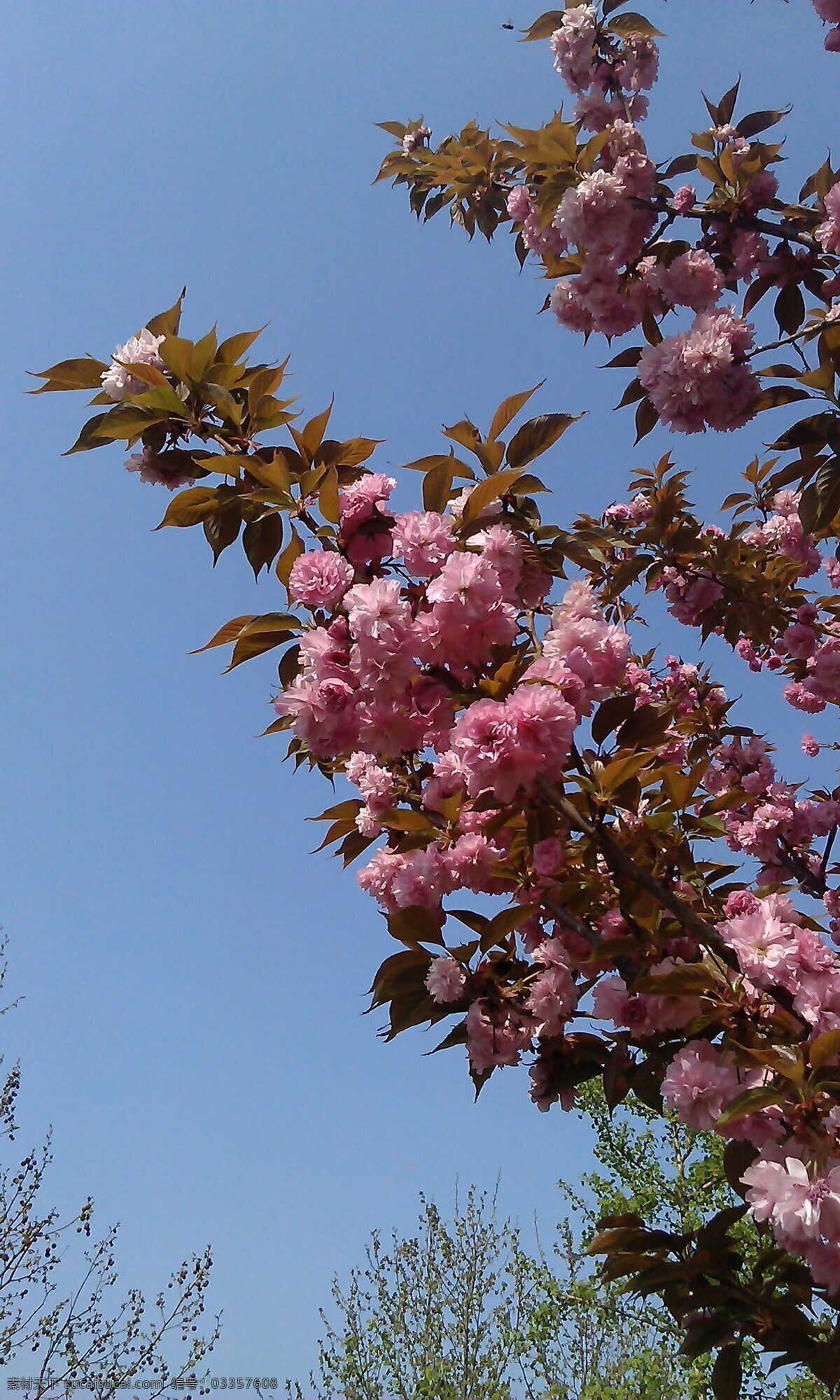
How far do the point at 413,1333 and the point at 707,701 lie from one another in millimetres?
7527

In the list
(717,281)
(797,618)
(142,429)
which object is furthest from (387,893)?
(797,618)

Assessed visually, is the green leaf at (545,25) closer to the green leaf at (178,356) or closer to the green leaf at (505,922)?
the green leaf at (178,356)

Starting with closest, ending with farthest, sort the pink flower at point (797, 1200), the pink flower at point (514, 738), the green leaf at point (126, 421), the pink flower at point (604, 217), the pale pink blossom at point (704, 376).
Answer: the pink flower at point (797, 1200), the pink flower at point (514, 738), the green leaf at point (126, 421), the pale pink blossom at point (704, 376), the pink flower at point (604, 217)

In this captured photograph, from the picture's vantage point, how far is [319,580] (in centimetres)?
151

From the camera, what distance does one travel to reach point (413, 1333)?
8.31 meters

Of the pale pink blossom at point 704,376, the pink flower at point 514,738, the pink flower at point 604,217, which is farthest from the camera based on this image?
the pink flower at point 604,217

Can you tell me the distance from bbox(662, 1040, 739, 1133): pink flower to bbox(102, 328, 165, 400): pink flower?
146 cm

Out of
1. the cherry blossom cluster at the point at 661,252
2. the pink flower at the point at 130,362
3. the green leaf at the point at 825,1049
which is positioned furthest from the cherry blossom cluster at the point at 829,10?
the green leaf at the point at 825,1049

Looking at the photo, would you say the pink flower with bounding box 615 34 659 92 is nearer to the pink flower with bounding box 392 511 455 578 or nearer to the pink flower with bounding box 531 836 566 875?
the pink flower with bounding box 392 511 455 578

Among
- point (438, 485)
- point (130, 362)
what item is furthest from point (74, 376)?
point (438, 485)

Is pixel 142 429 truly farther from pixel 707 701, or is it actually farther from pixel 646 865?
pixel 707 701

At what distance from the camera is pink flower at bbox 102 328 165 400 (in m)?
1.67

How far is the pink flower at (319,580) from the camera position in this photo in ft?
4.94

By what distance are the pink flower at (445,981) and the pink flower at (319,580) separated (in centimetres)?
63
